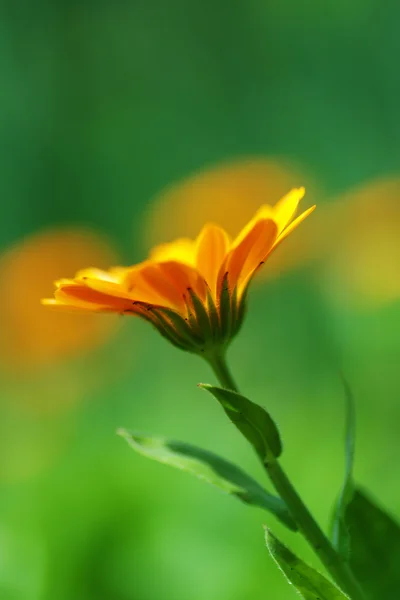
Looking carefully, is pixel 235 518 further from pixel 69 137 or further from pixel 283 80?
pixel 69 137

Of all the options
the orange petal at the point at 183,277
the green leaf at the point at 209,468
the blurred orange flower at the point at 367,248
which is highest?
the blurred orange flower at the point at 367,248

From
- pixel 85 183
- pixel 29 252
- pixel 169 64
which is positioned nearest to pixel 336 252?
pixel 29 252

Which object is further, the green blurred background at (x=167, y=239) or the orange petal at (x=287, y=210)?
the green blurred background at (x=167, y=239)

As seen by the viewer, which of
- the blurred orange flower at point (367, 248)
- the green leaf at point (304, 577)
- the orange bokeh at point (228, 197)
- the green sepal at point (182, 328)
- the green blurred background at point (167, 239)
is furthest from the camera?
the orange bokeh at point (228, 197)

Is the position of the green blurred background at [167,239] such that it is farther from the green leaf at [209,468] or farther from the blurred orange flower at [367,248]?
the green leaf at [209,468]

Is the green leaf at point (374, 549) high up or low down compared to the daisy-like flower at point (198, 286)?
down

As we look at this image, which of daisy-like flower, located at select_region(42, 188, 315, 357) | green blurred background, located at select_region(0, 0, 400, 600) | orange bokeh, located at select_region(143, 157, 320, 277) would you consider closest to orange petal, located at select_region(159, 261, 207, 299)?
daisy-like flower, located at select_region(42, 188, 315, 357)

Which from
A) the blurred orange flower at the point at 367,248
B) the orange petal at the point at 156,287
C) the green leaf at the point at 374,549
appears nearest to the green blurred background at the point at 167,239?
the blurred orange flower at the point at 367,248
